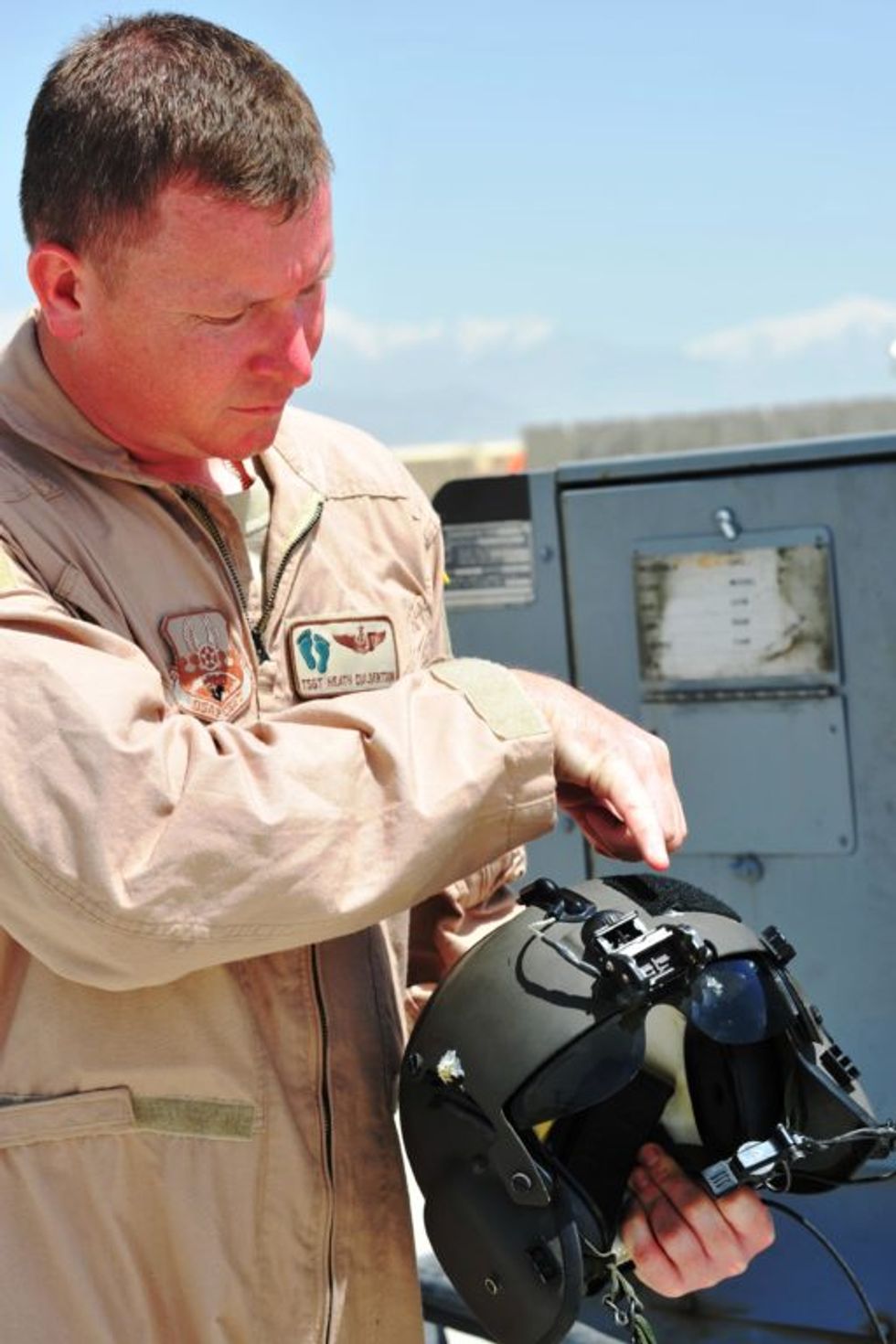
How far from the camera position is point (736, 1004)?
1.96 m

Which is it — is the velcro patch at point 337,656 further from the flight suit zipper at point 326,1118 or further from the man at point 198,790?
the flight suit zipper at point 326,1118

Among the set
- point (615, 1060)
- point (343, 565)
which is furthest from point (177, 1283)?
point (343, 565)

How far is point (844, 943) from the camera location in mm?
3189

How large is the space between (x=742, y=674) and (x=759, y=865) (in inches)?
13.2

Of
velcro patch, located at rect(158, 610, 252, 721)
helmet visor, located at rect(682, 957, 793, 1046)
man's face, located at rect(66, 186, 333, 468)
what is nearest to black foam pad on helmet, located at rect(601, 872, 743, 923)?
helmet visor, located at rect(682, 957, 793, 1046)

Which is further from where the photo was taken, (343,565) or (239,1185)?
(343,565)

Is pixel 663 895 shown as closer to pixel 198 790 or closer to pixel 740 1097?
A: pixel 740 1097

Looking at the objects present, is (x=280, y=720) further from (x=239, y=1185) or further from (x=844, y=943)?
(x=844, y=943)

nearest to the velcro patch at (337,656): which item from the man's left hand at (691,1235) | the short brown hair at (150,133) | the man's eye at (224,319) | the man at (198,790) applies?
the man at (198,790)

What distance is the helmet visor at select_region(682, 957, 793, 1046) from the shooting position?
6.40ft

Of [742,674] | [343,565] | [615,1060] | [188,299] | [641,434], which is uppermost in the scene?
[641,434]

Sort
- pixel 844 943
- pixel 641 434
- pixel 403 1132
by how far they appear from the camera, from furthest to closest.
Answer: pixel 641 434
pixel 844 943
pixel 403 1132

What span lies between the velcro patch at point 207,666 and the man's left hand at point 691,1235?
69 cm

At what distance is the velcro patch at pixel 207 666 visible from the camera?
6.24 feet
